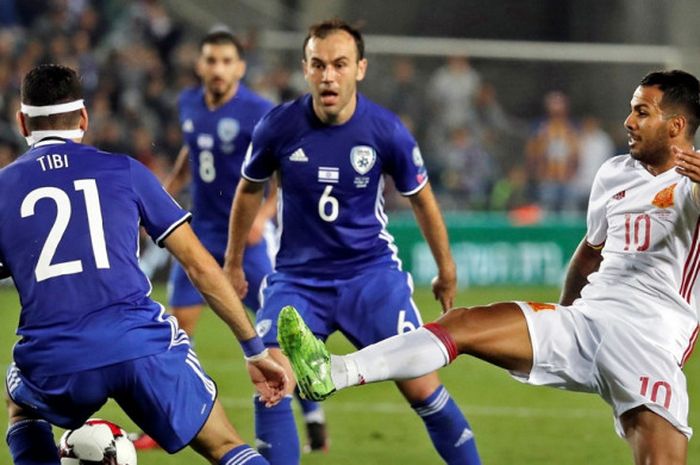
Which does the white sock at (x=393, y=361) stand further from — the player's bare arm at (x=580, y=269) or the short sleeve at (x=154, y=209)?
the player's bare arm at (x=580, y=269)

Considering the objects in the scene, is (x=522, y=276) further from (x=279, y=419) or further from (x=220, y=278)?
(x=220, y=278)

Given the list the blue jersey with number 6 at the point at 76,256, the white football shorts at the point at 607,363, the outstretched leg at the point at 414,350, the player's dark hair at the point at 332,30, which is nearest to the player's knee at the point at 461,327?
the outstretched leg at the point at 414,350

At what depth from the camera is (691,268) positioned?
6.19 meters

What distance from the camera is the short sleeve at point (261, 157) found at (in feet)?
23.9

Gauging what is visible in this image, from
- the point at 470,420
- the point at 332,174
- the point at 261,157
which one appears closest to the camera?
the point at 332,174

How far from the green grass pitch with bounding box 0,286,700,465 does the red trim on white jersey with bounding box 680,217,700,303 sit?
95.7 inches

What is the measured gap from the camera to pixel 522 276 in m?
17.8

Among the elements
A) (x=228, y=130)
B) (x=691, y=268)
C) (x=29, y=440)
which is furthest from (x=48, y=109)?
(x=228, y=130)

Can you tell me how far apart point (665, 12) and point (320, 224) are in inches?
532

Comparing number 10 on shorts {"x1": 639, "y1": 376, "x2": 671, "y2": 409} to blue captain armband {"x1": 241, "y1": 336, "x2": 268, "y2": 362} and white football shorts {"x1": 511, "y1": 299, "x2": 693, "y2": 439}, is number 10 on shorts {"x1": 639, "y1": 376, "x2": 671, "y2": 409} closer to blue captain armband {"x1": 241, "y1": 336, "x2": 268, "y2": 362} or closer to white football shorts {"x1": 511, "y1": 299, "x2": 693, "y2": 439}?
white football shorts {"x1": 511, "y1": 299, "x2": 693, "y2": 439}

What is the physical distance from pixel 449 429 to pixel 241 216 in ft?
5.33

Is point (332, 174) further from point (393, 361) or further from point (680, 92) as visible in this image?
point (680, 92)

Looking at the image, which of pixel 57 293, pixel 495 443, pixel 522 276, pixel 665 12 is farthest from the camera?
pixel 665 12

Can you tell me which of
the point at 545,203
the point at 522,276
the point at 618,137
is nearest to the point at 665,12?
the point at 618,137
